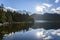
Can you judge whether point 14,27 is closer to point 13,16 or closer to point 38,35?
point 13,16

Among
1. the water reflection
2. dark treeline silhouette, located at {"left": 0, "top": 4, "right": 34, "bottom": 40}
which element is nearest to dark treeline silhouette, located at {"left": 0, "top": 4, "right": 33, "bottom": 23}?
dark treeline silhouette, located at {"left": 0, "top": 4, "right": 34, "bottom": 40}

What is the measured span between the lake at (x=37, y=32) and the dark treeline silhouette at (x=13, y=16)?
7 centimetres

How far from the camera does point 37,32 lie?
5.76 feet

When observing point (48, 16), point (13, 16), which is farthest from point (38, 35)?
point (13, 16)

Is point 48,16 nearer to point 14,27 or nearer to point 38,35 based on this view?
point 38,35

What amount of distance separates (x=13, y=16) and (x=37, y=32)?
331 millimetres

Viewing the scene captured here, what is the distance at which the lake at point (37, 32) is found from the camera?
1.74 metres

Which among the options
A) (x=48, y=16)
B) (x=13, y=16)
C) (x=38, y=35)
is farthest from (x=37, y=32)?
(x=13, y=16)

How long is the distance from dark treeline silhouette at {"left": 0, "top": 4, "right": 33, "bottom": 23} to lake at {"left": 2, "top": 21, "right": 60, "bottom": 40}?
0.22 ft

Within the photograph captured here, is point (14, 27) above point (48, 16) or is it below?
below

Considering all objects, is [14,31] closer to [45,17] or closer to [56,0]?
[45,17]

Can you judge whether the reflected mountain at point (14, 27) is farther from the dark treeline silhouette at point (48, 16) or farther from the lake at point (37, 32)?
the dark treeline silhouette at point (48, 16)

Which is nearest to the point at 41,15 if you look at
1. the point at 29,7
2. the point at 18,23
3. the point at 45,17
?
the point at 45,17

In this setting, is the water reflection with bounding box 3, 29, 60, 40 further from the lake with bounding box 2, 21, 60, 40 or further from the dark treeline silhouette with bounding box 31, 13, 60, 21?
the dark treeline silhouette with bounding box 31, 13, 60, 21
